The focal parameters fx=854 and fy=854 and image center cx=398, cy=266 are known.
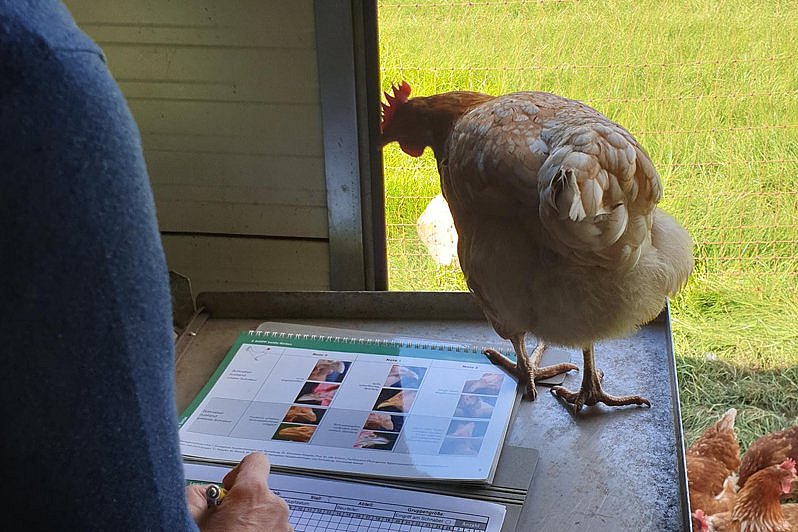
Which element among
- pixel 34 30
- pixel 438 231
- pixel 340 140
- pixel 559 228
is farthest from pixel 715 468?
pixel 34 30

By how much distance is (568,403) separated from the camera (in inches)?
50.1

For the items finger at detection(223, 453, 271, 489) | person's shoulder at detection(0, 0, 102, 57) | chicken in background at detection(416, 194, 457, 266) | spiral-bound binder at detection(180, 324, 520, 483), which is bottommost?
chicken in background at detection(416, 194, 457, 266)

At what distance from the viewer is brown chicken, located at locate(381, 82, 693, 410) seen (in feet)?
3.38

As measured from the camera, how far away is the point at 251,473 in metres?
0.92

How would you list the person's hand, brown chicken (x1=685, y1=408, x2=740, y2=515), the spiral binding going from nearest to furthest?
1. the person's hand
2. the spiral binding
3. brown chicken (x1=685, y1=408, x2=740, y2=515)

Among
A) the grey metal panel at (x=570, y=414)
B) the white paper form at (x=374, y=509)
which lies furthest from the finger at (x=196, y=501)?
the grey metal panel at (x=570, y=414)

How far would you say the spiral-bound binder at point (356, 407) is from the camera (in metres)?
1.15

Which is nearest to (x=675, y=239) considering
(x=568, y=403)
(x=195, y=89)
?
(x=568, y=403)

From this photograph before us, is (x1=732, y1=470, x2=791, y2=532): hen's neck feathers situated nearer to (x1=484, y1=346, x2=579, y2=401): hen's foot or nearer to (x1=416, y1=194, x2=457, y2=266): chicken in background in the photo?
(x1=484, y1=346, x2=579, y2=401): hen's foot

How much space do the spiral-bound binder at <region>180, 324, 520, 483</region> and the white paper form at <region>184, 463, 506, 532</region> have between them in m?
0.04

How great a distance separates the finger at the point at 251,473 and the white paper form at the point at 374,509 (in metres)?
0.11

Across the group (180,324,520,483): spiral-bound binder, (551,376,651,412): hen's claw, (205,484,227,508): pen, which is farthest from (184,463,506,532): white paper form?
(551,376,651,412): hen's claw

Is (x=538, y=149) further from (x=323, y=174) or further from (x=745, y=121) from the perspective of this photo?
(x=745, y=121)

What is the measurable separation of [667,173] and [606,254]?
998mm
